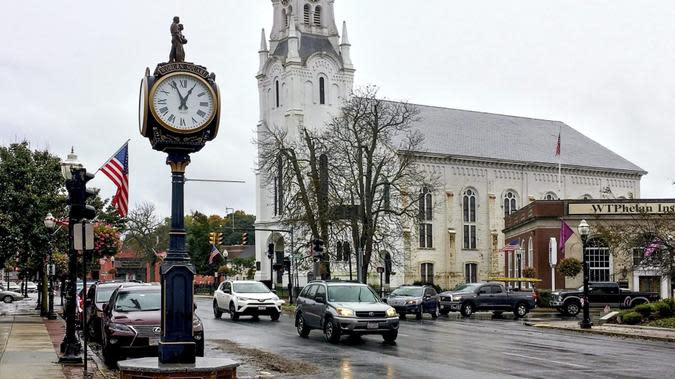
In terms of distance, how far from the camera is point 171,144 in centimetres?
1166

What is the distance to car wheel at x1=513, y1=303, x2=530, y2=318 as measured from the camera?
1700 inches

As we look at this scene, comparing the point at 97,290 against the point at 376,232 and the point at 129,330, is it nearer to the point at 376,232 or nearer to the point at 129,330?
the point at 129,330

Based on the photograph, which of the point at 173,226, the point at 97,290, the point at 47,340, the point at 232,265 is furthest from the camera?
the point at 232,265

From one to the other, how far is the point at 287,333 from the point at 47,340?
746 cm

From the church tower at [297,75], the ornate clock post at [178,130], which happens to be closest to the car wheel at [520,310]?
the ornate clock post at [178,130]

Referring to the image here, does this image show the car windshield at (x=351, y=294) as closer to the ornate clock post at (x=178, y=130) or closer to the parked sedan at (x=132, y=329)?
the parked sedan at (x=132, y=329)

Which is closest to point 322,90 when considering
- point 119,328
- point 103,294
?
point 103,294

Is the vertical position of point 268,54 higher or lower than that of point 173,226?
higher

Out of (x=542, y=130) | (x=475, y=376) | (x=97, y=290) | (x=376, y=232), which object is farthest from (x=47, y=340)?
(x=542, y=130)

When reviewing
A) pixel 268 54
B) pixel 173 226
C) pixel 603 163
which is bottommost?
pixel 173 226

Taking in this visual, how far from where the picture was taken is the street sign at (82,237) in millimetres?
17359

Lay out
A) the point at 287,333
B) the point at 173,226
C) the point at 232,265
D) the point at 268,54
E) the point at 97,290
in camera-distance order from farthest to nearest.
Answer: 1. the point at 232,265
2. the point at 268,54
3. the point at 287,333
4. the point at 97,290
5. the point at 173,226

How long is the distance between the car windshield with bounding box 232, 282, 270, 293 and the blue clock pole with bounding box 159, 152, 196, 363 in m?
24.8

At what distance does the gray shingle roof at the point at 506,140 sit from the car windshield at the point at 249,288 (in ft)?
163
